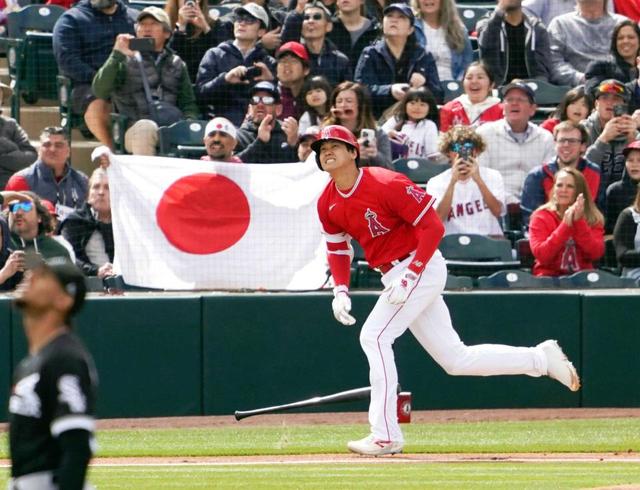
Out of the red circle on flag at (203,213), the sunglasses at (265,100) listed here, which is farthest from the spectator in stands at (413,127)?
the red circle on flag at (203,213)

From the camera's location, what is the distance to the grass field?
7.63 meters

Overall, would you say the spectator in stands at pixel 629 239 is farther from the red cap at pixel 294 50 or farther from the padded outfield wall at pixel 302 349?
the red cap at pixel 294 50

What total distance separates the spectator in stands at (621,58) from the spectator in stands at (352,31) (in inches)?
81.0

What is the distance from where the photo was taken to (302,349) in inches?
432

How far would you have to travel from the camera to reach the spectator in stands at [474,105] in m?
12.6

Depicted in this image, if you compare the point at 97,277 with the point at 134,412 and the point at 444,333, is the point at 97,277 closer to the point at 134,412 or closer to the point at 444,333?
the point at 134,412

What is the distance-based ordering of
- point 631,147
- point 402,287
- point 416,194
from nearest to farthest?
point 402,287, point 416,194, point 631,147

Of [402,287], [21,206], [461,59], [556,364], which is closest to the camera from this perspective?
[402,287]

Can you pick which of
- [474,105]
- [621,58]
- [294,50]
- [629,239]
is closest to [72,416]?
[629,239]

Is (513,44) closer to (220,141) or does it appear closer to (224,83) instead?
(224,83)

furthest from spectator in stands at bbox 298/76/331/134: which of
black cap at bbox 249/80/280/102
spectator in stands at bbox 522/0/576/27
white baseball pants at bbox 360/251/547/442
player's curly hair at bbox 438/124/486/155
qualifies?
white baseball pants at bbox 360/251/547/442

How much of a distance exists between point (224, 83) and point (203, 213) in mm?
2040

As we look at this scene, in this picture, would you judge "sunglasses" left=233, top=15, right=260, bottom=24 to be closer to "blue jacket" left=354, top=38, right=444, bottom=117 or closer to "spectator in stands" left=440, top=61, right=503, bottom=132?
"blue jacket" left=354, top=38, right=444, bottom=117

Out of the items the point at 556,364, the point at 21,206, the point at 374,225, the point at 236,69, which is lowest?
the point at 556,364
